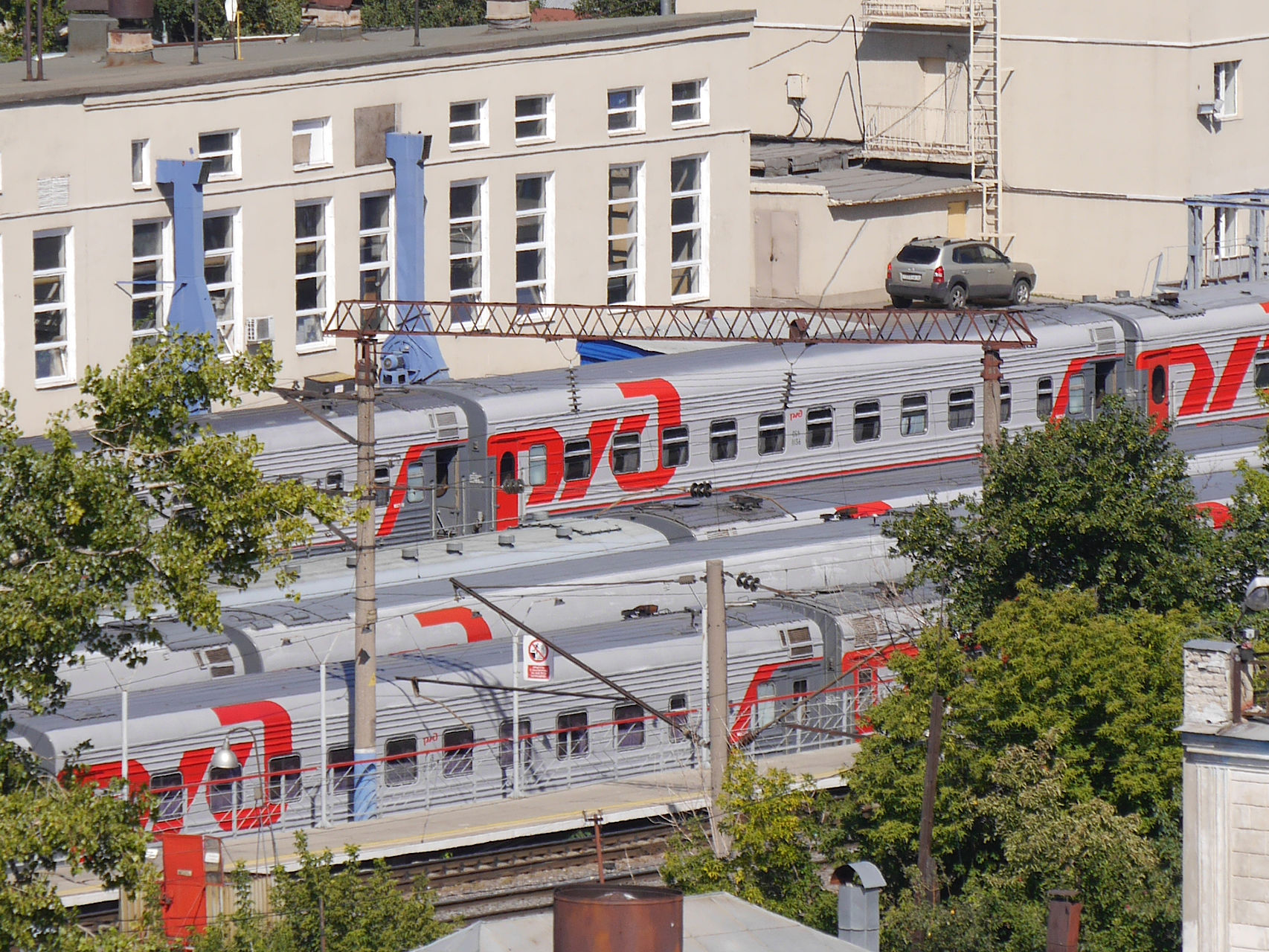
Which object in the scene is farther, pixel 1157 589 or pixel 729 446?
pixel 729 446

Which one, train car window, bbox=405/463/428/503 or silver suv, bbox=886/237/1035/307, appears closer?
train car window, bbox=405/463/428/503

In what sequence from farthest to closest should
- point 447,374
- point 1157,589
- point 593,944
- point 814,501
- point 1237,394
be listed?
point 1237,394
point 447,374
point 814,501
point 1157,589
point 593,944

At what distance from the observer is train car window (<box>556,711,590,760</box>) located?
3056cm

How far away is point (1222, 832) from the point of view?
20.1 meters

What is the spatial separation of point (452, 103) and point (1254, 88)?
20.4 m

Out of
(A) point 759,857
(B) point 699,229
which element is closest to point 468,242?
(B) point 699,229

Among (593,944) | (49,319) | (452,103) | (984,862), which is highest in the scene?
(452,103)

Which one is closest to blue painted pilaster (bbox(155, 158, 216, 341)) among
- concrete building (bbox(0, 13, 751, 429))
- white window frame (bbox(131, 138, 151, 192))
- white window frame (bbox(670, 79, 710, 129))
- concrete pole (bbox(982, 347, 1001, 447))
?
concrete building (bbox(0, 13, 751, 429))

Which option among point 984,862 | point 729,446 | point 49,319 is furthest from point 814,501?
point 49,319

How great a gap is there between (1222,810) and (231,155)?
25.4m

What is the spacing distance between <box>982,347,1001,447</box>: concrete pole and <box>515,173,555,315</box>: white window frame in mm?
15116

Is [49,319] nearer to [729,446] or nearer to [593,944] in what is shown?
[729,446]

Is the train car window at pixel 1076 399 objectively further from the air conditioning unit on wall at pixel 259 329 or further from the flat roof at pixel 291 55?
the air conditioning unit on wall at pixel 259 329

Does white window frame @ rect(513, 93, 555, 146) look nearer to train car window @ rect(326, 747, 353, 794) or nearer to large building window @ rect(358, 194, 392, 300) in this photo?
large building window @ rect(358, 194, 392, 300)
